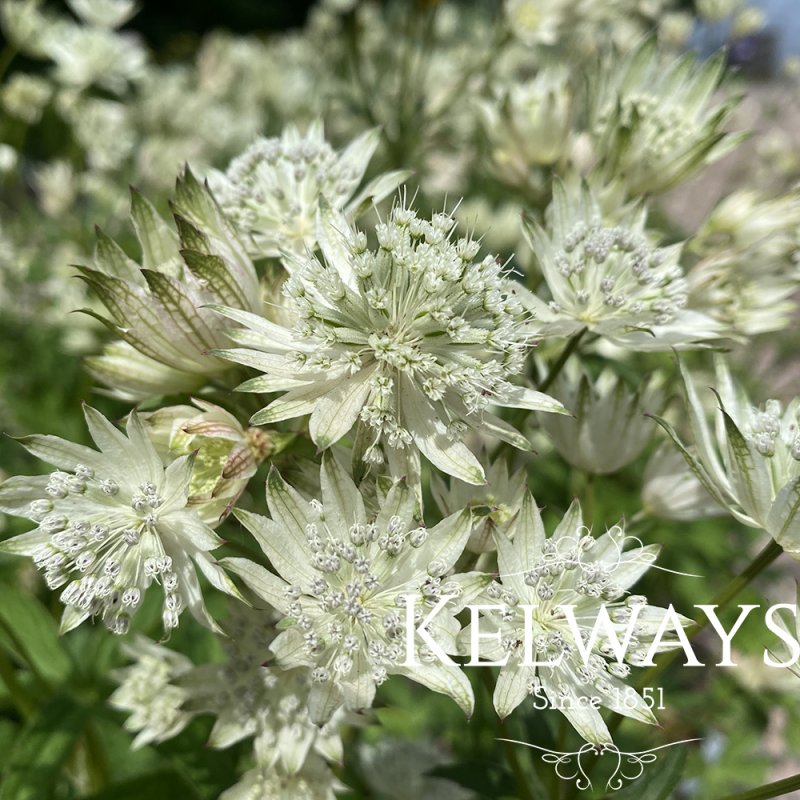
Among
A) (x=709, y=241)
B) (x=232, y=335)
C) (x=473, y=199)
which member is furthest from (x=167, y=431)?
(x=473, y=199)

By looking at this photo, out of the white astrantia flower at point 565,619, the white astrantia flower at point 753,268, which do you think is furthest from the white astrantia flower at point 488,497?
the white astrantia flower at point 753,268

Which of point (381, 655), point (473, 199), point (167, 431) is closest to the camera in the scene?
point (381, 655)

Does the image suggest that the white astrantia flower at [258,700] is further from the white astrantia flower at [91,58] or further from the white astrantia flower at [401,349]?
the white astrantia flower at [91,58]

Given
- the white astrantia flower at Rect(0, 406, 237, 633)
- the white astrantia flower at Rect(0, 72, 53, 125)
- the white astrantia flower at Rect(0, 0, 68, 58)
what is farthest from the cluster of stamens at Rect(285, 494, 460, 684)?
the white astrantia flower at Rect(0, 0, 68, 58)

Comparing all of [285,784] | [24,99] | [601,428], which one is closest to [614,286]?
[601,428]

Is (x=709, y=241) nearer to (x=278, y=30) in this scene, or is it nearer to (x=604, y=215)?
(x=604, y=215)

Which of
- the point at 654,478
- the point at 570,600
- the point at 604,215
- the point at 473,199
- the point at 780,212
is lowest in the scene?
the point at 473,199
